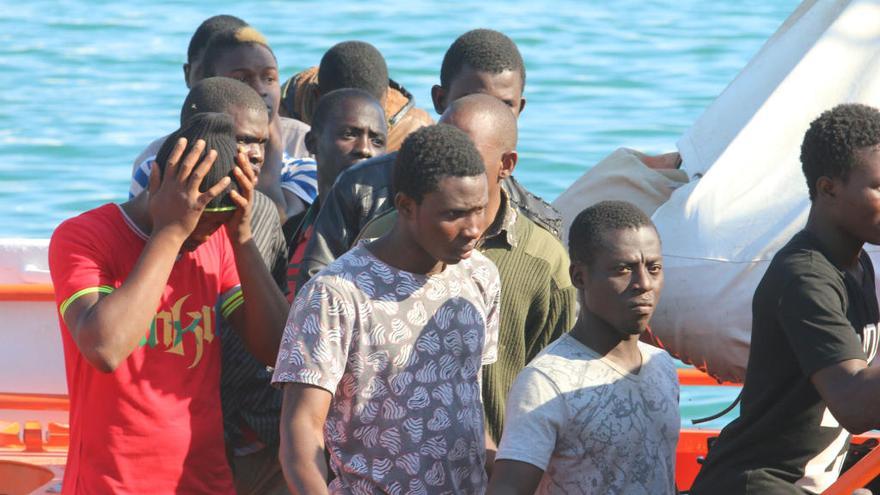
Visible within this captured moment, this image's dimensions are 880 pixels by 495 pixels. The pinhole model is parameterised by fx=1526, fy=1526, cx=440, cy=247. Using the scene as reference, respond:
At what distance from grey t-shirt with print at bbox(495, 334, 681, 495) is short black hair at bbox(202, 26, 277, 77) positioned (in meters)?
2.56

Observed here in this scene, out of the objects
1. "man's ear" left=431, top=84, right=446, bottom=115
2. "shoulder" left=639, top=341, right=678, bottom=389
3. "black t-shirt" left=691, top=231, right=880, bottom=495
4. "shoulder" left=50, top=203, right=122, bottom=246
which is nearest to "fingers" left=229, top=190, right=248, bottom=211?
"shoulder" left=50, top=203, right=122, bottom=246

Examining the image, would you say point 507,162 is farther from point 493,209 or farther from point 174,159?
point 174,159

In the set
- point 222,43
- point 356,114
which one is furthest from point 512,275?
point 222,43

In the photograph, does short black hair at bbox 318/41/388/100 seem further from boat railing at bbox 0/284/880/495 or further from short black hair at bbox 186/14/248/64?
boat railing at bbox 0/284/880/495

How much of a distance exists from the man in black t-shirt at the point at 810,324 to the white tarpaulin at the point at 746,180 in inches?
27.5

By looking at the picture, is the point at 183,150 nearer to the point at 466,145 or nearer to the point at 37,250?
the point at 466,145

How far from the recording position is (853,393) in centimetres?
323

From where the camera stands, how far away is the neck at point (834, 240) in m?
3.46

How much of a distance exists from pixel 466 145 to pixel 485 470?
74 cm

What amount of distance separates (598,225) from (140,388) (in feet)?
3.66

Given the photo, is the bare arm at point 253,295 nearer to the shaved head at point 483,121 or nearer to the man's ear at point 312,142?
the shaved head at point 483,121

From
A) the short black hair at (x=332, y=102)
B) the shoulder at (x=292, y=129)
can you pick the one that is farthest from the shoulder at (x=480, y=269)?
the shoulder at (x=292, y=129)

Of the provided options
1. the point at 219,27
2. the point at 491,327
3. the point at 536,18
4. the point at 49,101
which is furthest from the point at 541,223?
the point at 536,18

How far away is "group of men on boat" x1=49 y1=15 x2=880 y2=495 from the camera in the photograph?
10.8 ft
